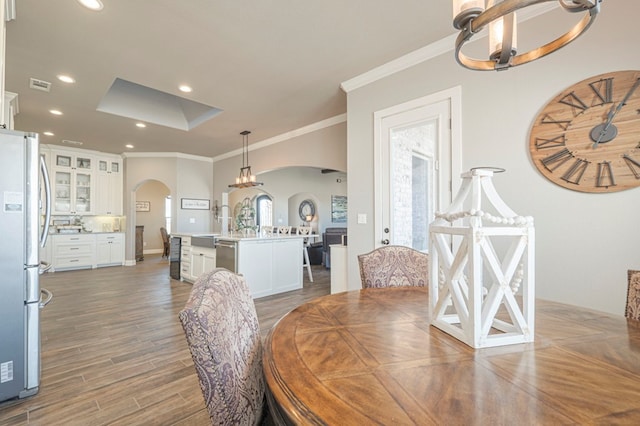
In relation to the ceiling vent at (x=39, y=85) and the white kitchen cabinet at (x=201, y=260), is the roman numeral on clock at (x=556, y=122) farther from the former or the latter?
the ceiling vent at (x=39, y=85)

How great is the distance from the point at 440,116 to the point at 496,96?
47 cm

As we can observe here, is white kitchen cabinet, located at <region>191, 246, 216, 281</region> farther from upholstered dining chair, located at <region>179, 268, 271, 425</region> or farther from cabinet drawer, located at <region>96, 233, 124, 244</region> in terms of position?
upholstered dining chair, located at <region>179, 268, 271, 425</region>

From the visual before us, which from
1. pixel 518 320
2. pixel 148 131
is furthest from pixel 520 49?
pixel 148 131

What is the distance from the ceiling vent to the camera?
3.44 m

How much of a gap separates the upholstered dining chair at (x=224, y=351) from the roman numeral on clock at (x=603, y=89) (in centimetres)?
256

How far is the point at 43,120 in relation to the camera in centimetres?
482

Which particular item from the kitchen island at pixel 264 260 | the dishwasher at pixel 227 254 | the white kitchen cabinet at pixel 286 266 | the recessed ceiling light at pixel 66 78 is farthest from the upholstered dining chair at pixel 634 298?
the recessed ceiling light at pixel 66 78

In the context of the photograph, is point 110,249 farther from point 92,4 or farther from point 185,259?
point 92,4

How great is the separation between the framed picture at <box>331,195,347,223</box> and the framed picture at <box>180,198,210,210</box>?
14.6 ft

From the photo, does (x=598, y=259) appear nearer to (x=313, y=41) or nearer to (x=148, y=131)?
(x=313, y=41)

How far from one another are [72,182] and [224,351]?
8155 millimetres

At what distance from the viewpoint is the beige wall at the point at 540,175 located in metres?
1.90

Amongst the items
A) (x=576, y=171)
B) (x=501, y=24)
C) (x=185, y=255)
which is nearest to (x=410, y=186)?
(x=576, y=171)

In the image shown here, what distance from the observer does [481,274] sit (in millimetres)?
887
